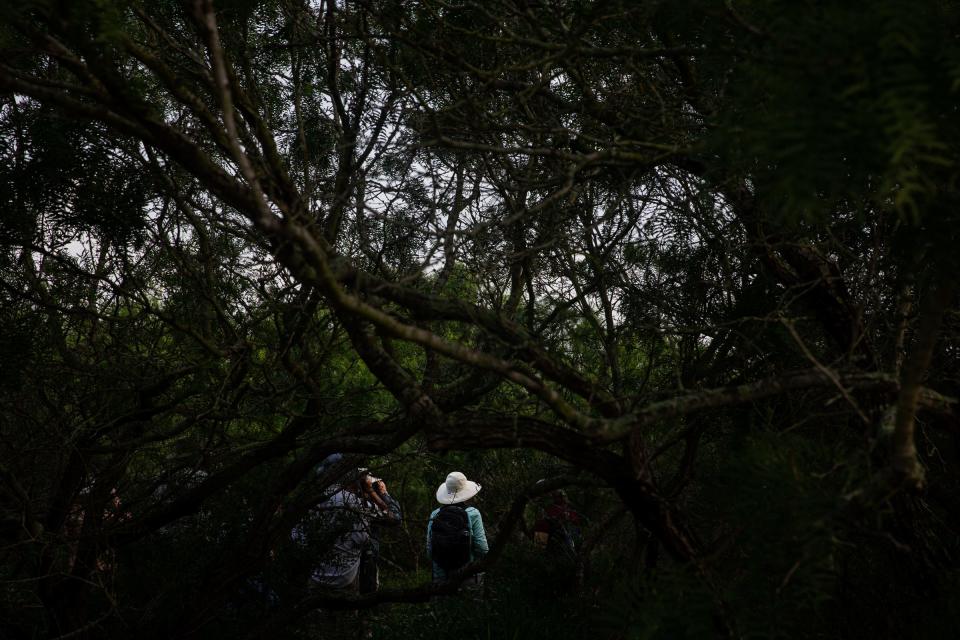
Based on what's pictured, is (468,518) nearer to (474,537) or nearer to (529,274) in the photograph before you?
(474,537)

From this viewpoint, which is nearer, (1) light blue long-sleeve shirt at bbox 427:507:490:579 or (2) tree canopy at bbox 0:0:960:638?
(2) tree canopy at bbox 0:0:960:638

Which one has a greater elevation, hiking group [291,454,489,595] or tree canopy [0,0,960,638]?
tree canopy [0,0,960,638]

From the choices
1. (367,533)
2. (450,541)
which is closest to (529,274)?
(367,533)

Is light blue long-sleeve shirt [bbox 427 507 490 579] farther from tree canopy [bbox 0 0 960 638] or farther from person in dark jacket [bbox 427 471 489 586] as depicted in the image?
tree canopy [bbox 0 0 960 638]

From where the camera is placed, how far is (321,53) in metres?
4.41

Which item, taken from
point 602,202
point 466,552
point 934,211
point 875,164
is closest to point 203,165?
point 875,164

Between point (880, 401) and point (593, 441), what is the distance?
1.49 m

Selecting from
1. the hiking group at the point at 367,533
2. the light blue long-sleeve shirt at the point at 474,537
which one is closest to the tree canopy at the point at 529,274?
the hiking group at the point at 367,533

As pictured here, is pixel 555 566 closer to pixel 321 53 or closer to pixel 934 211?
pixel 321 53

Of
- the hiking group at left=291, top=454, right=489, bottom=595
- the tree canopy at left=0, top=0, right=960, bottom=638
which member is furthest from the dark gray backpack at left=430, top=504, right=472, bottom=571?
the tree canopy at left=0, top=0, right=960, bottom=638

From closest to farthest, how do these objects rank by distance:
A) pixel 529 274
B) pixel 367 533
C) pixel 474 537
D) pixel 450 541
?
1. pixel 529 274
2. pixel 367 533
3. pixel 450 541
4. pixel 474 537

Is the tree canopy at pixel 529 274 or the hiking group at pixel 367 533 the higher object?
the tree canopy at pixel 529 274

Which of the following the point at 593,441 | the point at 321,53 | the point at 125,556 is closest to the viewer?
the point at 593,441

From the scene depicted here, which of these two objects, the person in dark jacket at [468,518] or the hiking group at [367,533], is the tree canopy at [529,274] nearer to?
the hiking group at [367,533]
